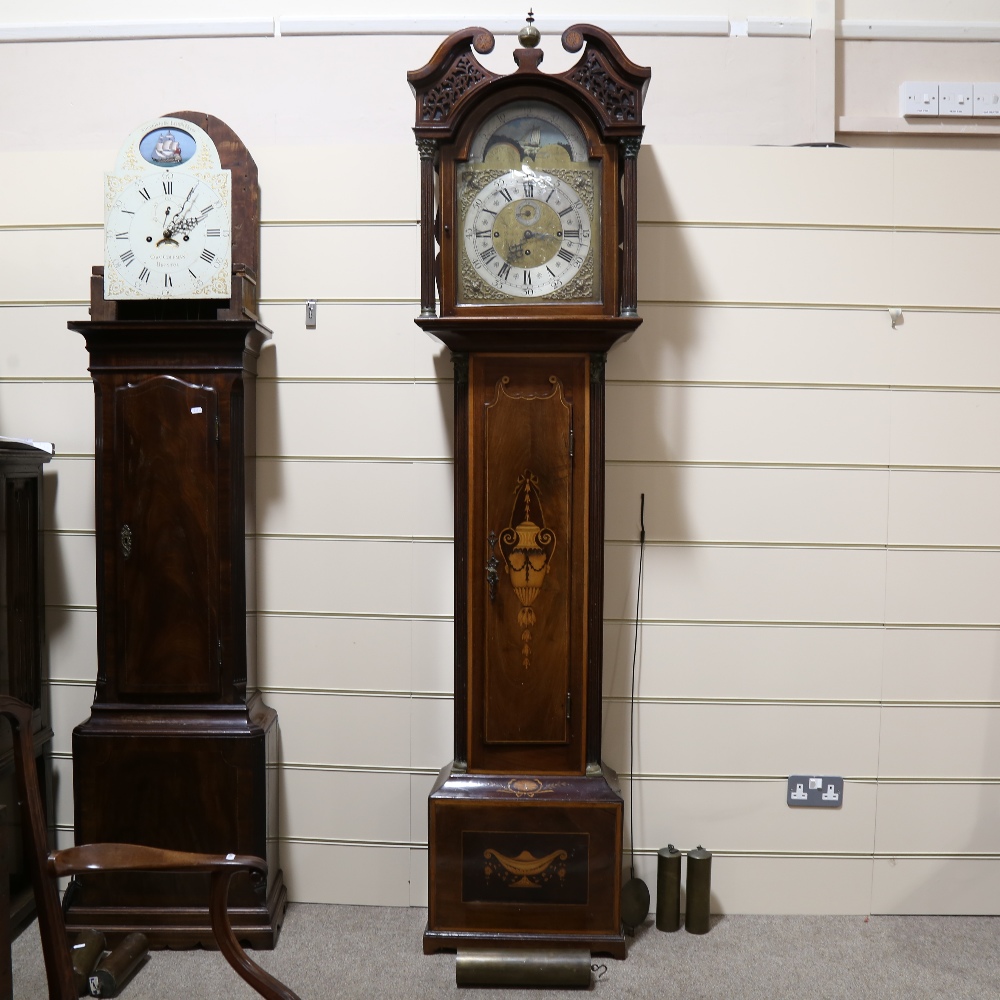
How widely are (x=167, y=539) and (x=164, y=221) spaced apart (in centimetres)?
85

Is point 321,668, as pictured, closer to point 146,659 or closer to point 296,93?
point 146,659

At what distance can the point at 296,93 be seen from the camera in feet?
8.13

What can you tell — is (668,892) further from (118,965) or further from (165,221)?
(165,221)

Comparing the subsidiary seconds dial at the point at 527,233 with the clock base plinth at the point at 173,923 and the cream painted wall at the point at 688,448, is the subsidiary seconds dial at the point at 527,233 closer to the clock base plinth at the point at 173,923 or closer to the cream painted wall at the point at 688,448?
the cream painted wall at the point at 688,448

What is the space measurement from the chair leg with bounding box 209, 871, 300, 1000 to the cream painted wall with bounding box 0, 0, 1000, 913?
1001mm

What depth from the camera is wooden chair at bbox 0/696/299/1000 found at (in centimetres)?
142

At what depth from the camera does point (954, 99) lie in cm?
245

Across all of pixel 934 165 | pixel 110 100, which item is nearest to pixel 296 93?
pixel 110 100

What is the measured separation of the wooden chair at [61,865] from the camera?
1.42m

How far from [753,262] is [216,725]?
6.42 ft

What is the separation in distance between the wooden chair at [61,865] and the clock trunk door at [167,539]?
83 centimetres

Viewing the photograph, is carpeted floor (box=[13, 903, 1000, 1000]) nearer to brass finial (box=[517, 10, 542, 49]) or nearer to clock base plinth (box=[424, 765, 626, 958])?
clock base plinth (box=[424, 765, 626, 958])

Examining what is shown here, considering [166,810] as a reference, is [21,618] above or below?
above

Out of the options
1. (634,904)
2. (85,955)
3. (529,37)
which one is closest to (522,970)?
(634,904)
